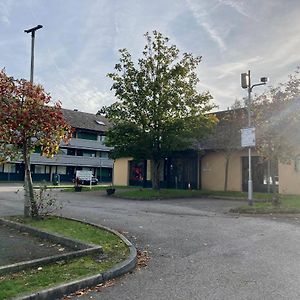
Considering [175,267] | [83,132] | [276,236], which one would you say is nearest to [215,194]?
[276,236]

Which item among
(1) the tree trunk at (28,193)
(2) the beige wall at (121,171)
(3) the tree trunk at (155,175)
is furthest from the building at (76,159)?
(1) the tree trunk at (28,193)

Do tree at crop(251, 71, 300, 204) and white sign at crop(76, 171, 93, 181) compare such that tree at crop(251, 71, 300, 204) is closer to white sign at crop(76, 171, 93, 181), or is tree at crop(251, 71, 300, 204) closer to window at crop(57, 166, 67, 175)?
white sign at crop(76, 171, 93, 181)

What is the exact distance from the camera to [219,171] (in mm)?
28469

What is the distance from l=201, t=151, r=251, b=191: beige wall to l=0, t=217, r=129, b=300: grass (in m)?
19.3

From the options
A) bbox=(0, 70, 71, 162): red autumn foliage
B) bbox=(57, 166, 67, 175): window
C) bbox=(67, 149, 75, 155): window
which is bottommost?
bbox=(57, 166, 67, 175): window

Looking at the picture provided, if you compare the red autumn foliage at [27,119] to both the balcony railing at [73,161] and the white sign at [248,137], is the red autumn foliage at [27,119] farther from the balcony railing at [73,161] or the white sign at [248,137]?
the balcony railing at [73,161]

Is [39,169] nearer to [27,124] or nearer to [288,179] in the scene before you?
[288,179]

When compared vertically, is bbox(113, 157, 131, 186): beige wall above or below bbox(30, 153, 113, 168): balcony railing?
below

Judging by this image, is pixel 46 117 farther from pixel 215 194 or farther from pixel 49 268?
pixel 215 194

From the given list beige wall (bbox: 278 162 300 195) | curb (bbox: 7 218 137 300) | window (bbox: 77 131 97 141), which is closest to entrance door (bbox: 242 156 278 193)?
beige wall (bbox: 278 162 300 195)

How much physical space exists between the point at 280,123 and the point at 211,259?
34.5 feet

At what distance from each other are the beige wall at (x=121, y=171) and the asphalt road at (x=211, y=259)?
78.3 ft

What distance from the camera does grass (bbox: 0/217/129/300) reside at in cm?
517

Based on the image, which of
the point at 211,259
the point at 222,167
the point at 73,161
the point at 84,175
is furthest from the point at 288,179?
the point at 73,161
